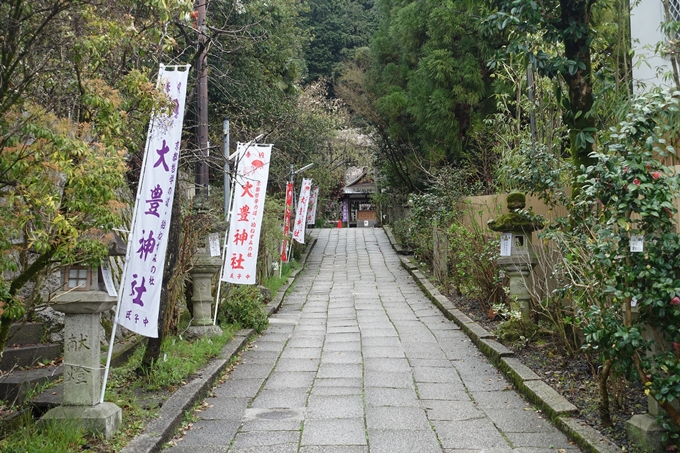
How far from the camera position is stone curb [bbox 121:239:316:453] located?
4359mm

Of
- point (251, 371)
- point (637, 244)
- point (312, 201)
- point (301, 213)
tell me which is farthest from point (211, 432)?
point (312, 201)

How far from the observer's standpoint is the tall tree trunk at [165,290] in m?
5.93

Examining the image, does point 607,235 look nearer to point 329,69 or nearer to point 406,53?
point 406,53

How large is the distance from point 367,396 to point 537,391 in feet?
5.10

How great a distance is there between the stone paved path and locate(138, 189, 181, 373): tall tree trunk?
704mm

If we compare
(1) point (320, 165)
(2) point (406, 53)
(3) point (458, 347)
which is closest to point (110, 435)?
(3) point (458, 347)

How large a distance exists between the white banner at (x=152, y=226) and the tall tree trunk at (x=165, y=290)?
503 mm

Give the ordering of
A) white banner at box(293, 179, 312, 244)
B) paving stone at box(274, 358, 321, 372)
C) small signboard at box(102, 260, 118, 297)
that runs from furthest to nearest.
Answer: white banner at box(293, 179, 312, 244)
small signboard at box(102, 260, 118, 297)
paving stone at box(274, 358, 321, 372)

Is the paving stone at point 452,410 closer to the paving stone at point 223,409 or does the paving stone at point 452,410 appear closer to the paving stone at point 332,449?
the paving stone at point 332,449

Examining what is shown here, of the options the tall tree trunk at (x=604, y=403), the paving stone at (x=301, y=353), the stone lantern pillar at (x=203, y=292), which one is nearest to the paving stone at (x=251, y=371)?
the paving stone at (x=301, y=353)

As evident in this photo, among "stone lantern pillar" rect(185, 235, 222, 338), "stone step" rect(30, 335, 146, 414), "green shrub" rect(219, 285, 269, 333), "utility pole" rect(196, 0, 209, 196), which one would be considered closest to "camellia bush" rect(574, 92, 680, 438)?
"stone step" rect(30, 335, 146, 414)

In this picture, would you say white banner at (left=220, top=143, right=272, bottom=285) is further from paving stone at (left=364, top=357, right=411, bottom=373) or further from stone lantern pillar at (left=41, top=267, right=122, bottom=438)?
stone lantern pillar at (left=41, top=267, right=122, bottom=438)

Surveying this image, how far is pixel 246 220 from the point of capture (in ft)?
31.5

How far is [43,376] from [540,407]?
4514 mm
